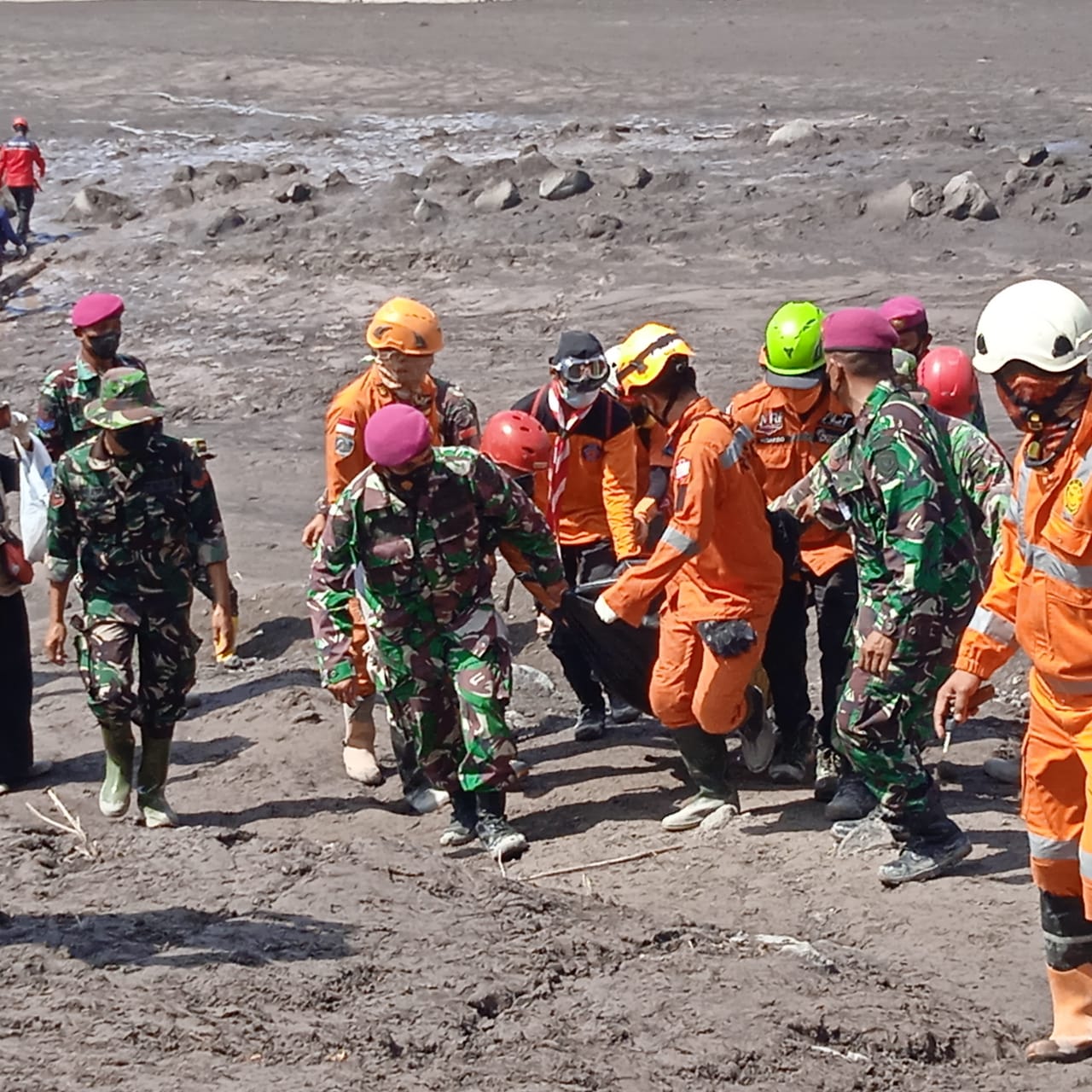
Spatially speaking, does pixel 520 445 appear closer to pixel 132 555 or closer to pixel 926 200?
pixel 132 555

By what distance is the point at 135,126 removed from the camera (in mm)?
28219

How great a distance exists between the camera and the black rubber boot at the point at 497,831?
301 inches

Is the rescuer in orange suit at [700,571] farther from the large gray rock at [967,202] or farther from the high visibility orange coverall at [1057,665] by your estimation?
the large gray rock at [967,202]

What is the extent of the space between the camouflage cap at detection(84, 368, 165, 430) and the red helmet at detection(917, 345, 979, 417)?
10.2 feet

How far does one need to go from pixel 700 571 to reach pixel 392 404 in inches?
58.9

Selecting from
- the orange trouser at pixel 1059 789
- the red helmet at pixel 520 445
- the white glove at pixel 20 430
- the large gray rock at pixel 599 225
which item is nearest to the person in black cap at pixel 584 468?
the red helmet at pixel 520 445

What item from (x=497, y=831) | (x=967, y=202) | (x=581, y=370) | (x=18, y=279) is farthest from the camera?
(x=18, y=279)

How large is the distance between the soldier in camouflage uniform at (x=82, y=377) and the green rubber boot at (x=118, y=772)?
0.91m

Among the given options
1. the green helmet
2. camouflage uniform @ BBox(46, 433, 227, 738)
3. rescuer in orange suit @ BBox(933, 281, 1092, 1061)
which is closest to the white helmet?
rescuer in orange suit @ BBox(933, 281, 1092, 1061)

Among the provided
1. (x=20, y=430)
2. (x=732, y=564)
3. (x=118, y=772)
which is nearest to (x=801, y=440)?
(x=732, y=564)

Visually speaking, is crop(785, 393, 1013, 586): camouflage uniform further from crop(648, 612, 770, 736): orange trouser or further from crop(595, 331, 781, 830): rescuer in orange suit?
crop(648, 612, 770, 736): orange trouser

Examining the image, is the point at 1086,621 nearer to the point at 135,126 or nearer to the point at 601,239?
the point at 601,239

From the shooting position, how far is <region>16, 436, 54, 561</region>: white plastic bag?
9492 millimetres

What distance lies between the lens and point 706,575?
7.35 m
